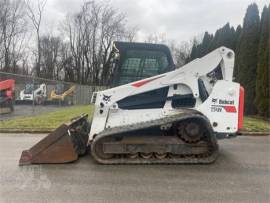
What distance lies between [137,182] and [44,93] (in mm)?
16749

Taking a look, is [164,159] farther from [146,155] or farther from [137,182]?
[137,182]

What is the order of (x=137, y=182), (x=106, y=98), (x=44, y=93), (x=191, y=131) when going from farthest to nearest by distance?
(x=44, y=93), (x=106, y=98), (x=191, y=131), (x=137, y=182)

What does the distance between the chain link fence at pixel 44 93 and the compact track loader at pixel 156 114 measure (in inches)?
96.4

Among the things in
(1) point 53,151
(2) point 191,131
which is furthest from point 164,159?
(1) point 53,151

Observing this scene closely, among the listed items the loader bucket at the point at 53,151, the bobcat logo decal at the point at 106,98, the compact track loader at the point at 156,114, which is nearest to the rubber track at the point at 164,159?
the compact track loader at the point at 156,114

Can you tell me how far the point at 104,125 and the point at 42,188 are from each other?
185 centimetres

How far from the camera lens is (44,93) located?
20125 mm

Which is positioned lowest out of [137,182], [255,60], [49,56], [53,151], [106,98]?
[137,182]

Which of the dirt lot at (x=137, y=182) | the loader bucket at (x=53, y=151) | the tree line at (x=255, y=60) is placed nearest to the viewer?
the dirt lot at (x=137, y=182)

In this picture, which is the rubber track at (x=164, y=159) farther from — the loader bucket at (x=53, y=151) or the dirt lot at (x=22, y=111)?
the dirt lot at (x=22, y=111)

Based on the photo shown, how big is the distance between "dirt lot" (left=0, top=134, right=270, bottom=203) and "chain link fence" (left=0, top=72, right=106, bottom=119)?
12.0ft

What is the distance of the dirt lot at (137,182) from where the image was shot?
3.99 m

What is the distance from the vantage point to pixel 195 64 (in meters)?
5.85

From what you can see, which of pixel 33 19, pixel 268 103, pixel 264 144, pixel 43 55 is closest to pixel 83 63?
pixel 43 55
